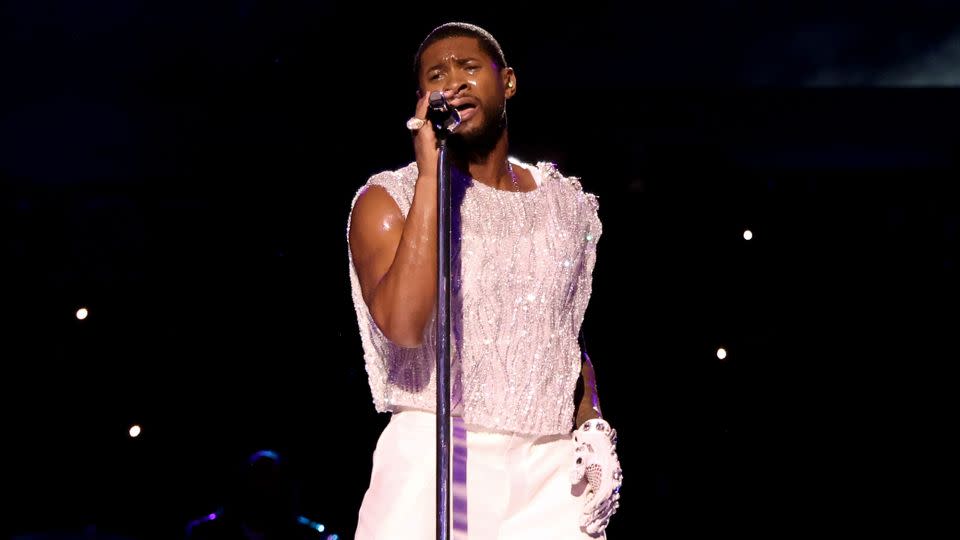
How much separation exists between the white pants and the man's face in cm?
75

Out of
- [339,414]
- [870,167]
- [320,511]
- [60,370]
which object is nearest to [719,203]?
[870,167]

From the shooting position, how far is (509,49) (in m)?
4.33

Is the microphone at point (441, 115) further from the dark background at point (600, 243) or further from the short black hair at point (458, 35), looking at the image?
the dark background at point (600, 243)

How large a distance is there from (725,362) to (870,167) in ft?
4.05

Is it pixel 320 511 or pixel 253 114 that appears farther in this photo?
pixel 320 511

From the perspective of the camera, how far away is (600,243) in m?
4.75

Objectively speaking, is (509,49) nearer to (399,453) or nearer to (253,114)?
(253,114)

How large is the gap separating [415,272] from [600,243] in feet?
9.61

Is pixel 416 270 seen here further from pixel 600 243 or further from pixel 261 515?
pixel 261 515

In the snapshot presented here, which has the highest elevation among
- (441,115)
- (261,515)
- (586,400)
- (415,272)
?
(441,115)

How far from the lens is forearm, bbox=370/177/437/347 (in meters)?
1.92

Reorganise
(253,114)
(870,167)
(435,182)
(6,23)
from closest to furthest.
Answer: (435,182), (6,23), (253,114), (870,167)

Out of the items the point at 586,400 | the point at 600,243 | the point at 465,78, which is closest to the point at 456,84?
the point at 465,78

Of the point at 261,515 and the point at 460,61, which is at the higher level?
the point at 460,61
